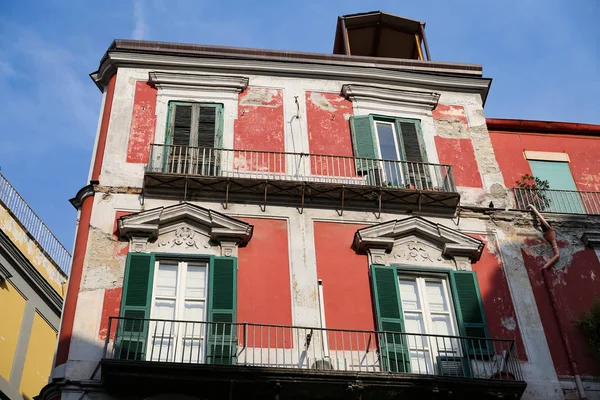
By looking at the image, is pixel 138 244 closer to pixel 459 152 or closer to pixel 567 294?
pixel 459 152

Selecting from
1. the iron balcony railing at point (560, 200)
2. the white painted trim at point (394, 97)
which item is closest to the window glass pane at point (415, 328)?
the iron balcony railing at point (560, 200)

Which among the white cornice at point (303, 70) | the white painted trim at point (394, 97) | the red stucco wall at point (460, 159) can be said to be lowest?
the red stucco wall at point (460, 159)

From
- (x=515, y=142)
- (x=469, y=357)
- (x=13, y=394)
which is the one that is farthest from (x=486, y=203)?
(x=13, y=394)

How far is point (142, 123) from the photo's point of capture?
15.8m

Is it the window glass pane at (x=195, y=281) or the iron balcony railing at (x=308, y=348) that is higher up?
the window glass pane at (x=195, y=281)

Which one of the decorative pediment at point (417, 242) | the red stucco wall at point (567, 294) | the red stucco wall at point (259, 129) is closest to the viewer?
the red stucco wall at point (567, 294)

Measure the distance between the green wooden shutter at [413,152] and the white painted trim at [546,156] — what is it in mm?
2585

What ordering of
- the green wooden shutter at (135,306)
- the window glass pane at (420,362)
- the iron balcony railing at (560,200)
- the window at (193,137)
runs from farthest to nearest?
the iron balcony railing at (560,200), the window at (193,137), the window glass pane at (420,362), the green wooden shutter at (135,306)

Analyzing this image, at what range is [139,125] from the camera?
15766 millimetres

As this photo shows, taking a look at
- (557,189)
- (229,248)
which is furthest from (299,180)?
(557,189)

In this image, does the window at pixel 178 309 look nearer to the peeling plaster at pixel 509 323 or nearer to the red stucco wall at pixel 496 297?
the red stucco wall at pixel 496 297

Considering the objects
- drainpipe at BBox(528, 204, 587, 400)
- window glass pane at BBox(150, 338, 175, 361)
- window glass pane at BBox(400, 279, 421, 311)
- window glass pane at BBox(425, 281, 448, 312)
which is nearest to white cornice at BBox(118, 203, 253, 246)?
window glass pane at BBox(150, 338, 175, 361)

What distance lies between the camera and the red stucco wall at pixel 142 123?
1523cm

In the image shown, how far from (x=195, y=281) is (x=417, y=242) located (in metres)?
4.07
